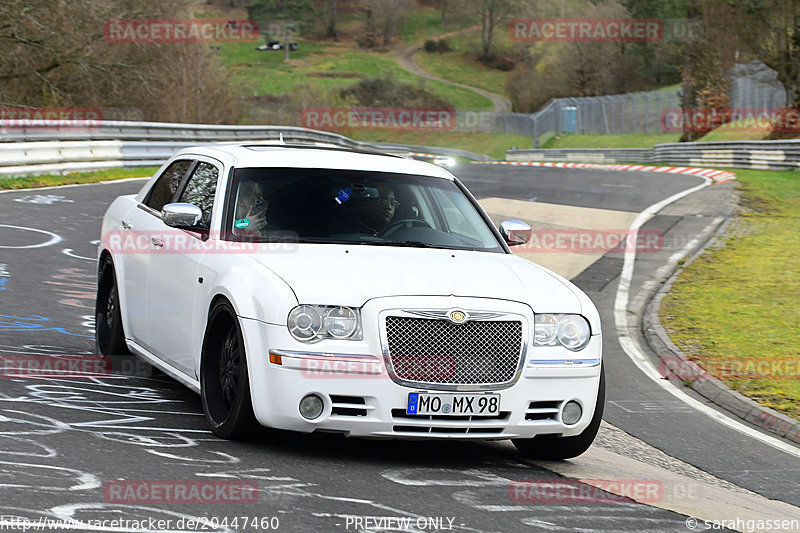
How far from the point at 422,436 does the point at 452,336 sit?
1.79 ft

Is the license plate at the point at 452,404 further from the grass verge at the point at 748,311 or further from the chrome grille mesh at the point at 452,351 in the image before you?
the grass verge at the point at 748,311

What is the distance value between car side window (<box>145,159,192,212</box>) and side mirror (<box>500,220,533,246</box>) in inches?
88.9

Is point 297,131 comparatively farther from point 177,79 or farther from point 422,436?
point 422,436

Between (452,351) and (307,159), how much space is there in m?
2.14

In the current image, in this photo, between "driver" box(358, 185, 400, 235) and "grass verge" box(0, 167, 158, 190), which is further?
"grass verge" box(0, 167, 158, 190)

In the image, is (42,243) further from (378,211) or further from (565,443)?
(565,443)

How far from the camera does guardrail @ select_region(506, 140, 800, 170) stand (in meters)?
39.0

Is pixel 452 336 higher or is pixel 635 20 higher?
pixel 635 20

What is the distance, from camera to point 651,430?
8883 millimetres

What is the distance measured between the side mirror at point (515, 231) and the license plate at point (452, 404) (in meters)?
2.00

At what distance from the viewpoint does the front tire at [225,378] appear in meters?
6.14


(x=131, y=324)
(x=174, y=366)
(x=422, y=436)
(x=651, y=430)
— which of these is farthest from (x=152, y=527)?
(x=651, y=430)

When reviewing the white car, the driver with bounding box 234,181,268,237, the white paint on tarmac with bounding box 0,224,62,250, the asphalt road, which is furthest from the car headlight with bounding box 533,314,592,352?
the white paint on tarmac with bounding box 0,224,62,250

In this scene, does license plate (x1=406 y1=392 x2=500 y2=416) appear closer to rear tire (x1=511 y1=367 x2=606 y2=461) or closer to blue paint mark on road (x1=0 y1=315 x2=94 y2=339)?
rear tire (x1=511 y1=367 x2=606 y2=461)
